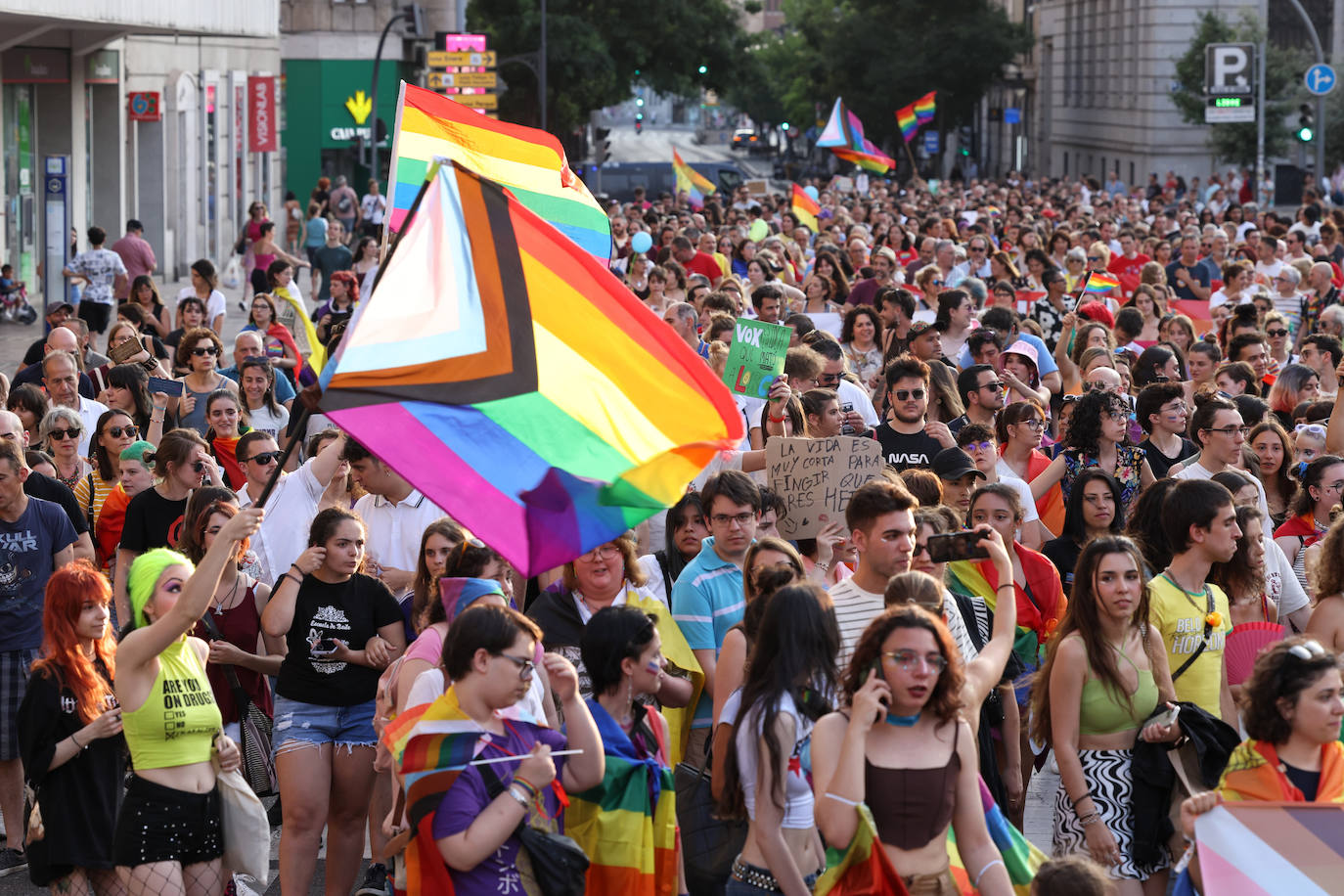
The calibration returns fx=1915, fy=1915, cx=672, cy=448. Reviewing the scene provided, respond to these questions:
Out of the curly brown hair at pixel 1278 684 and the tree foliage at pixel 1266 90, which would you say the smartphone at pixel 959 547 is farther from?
the tree foliage at pixel 1266 90

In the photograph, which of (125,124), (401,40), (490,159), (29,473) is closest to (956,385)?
(490,159)

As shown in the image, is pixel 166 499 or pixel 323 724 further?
pixel 166 499

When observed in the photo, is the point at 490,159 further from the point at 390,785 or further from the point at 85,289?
the point at 85,289

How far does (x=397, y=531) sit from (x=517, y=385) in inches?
84.0

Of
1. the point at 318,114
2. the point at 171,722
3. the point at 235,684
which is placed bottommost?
the point at 235,684

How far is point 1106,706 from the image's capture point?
6074 mm

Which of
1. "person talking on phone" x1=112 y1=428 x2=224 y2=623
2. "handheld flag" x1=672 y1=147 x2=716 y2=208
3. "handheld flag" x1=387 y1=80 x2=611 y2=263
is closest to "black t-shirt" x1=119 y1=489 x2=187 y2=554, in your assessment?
"person talking on phone" x1=112 y1=428 x2=224 y2=623

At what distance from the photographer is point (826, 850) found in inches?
199

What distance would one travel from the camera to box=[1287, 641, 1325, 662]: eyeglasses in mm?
5285

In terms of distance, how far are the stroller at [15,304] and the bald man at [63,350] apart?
1466 centimetres

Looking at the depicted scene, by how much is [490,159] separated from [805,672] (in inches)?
211

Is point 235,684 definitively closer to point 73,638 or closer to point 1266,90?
point 73,638

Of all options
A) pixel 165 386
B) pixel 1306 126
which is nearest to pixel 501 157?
pixel 165 386

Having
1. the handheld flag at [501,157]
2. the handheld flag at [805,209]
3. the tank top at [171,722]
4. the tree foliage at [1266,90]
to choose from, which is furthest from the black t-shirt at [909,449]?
the tree foliage at [1266,90]
